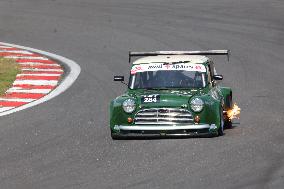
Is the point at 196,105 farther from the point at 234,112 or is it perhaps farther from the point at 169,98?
the point at 234,112

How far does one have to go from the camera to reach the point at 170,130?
15.6m

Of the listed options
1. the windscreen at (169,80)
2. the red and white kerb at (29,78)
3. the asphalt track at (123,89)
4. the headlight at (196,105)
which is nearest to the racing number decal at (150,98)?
the headlight at (196,105)

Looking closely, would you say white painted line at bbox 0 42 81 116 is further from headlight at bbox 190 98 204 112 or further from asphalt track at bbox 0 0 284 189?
headlight at bbox 190 98 204 112

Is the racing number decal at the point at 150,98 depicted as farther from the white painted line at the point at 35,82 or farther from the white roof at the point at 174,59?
the white painted line at the point at 35,82

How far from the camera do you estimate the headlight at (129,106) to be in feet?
52.0

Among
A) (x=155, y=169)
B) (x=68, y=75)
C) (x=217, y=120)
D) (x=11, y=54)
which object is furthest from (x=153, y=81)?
(x=11, y=54)

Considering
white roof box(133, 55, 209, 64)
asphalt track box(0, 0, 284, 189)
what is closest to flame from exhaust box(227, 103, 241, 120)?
asphalt track box(0, 0, 284, 189)

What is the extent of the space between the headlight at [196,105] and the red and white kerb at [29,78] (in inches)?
207

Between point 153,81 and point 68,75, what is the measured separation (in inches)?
289

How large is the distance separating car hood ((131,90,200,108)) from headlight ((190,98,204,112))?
0.09 meters

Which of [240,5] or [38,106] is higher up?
[240,5]

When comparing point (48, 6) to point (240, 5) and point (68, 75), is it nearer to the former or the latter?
point (240, 5)

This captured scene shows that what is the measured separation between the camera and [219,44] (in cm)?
2888

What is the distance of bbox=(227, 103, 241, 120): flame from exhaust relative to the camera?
17391 millimetres
